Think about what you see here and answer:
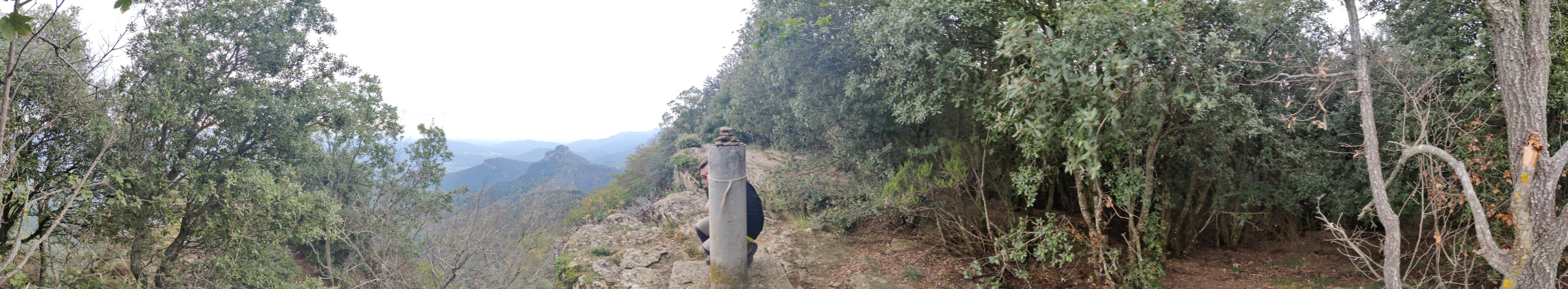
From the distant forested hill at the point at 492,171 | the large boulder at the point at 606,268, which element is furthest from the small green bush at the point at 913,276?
the distant forested hill at the point at 492,171

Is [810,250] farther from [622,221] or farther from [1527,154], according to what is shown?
[1527,154]

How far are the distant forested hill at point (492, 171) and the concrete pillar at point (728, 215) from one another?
52.3 m

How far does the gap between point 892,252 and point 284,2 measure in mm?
10704

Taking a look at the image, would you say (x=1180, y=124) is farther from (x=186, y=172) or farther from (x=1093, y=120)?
(x=186, y=172)

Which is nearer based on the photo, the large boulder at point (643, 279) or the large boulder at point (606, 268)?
the large boulder at point (643, 279)

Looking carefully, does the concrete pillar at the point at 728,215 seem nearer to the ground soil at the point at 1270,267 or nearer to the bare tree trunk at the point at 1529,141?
the ground soil at the point at 1270,267

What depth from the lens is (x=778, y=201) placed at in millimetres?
9672

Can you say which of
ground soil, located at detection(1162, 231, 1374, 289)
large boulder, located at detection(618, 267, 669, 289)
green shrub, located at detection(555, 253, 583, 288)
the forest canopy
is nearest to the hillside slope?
the forest canopy

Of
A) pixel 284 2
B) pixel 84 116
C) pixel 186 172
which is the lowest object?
pixel 186 172

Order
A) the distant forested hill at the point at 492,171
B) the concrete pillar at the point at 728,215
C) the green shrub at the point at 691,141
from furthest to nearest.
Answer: the distant forested hill at the point at 492,171 → the green shrub at the point at 691,141 → the concrete pillar at the point at 728,215

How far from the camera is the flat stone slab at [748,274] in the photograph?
5.77m

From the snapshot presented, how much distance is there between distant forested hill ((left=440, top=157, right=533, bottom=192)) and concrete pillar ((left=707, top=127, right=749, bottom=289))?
5229 centimetres

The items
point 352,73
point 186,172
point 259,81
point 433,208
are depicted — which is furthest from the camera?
point 433,208

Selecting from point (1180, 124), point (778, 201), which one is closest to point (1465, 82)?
point (1180, 124)
